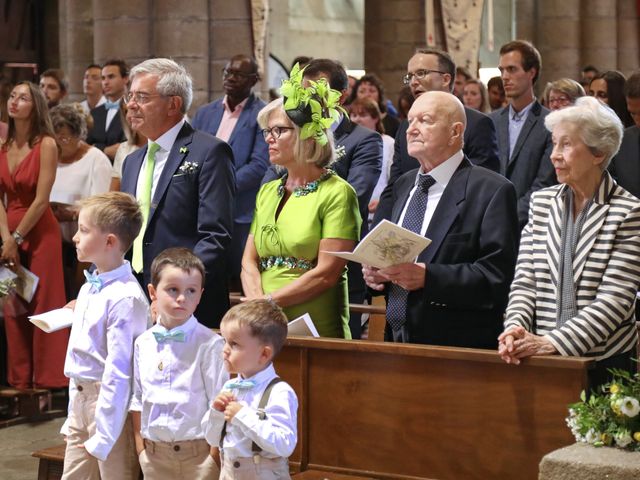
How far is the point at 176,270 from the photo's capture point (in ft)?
14.2

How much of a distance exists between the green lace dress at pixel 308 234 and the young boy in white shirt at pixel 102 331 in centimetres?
70

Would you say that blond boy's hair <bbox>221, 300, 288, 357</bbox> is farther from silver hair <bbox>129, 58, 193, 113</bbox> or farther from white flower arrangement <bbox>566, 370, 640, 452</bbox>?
silver hair <bbox>129, 58, 193, 113</bbox>

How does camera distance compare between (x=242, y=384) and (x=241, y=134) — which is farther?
(x=241, y=134)

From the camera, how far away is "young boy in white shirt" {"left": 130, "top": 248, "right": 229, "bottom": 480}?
4.30 meters

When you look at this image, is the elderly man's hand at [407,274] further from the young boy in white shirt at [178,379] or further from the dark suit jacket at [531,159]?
the dark suit jacket at [531,159]

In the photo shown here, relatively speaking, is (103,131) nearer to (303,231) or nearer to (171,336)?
(303,231)

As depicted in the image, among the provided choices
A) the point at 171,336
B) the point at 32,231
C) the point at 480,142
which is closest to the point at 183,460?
the point at 171,336

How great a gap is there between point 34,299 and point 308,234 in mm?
2952

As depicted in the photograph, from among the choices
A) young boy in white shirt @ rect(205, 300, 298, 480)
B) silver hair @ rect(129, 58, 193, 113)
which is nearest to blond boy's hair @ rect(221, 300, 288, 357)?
young boy in white shirt @ rect(205, 300, 298, 480)

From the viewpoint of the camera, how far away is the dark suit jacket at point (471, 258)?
187 inches

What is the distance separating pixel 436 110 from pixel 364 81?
16.8 feet

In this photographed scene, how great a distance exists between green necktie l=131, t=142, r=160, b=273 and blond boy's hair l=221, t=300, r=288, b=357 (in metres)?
1.41

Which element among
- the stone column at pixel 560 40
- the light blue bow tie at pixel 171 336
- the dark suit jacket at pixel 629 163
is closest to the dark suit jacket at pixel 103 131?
the dark suit jacket at pixel 629 163

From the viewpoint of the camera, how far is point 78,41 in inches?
446
